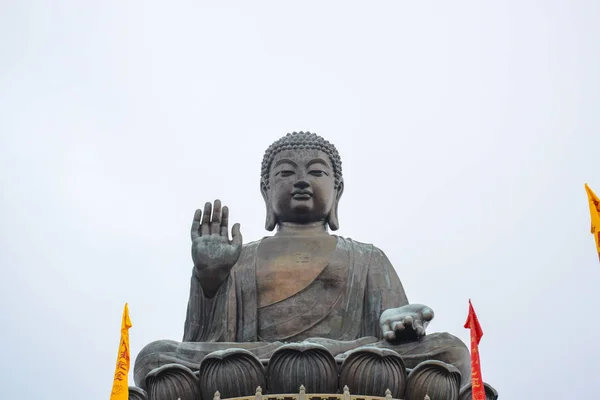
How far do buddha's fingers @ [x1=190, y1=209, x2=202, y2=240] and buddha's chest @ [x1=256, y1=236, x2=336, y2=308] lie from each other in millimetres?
1042

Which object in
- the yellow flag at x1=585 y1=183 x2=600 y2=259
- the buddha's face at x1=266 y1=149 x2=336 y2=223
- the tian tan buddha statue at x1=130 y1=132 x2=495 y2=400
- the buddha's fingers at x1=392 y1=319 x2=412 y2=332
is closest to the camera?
the yellow flag at x1=585 y1=183 x2=600 y2=259

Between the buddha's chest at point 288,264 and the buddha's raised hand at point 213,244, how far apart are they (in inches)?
27.2

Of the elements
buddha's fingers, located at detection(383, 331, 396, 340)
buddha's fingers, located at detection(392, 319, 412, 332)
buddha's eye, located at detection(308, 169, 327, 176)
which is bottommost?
buddha's fingers, located at detection(383, 331, 396, 340)

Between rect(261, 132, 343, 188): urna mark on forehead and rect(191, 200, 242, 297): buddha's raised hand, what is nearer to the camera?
rect(191, 200, 242, 297): buddha's raised hand

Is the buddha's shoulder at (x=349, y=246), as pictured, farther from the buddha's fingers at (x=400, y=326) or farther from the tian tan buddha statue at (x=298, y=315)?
the buddha's fingers at (x=400, y=326)

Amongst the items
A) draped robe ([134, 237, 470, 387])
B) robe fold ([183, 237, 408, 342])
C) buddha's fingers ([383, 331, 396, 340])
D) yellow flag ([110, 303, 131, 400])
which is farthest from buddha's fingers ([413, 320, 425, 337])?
yellow flag ([110, 303, 131, 400])

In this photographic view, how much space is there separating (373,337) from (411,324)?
73cm

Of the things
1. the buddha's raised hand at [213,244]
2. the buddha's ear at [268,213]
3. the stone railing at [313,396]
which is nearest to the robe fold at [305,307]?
the buddha's raised hand at [213,244]

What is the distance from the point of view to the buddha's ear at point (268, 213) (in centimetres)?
1520

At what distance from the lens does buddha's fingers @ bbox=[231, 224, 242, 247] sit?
44.2 ft

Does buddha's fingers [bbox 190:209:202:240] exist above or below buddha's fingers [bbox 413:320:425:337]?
above

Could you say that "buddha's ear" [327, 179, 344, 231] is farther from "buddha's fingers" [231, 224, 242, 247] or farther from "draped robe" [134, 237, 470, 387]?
"buddha's fingers" [231, 224, 242, 247]

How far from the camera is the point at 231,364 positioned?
476 inches

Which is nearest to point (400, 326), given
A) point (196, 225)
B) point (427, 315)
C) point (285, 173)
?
point (427, 315)
